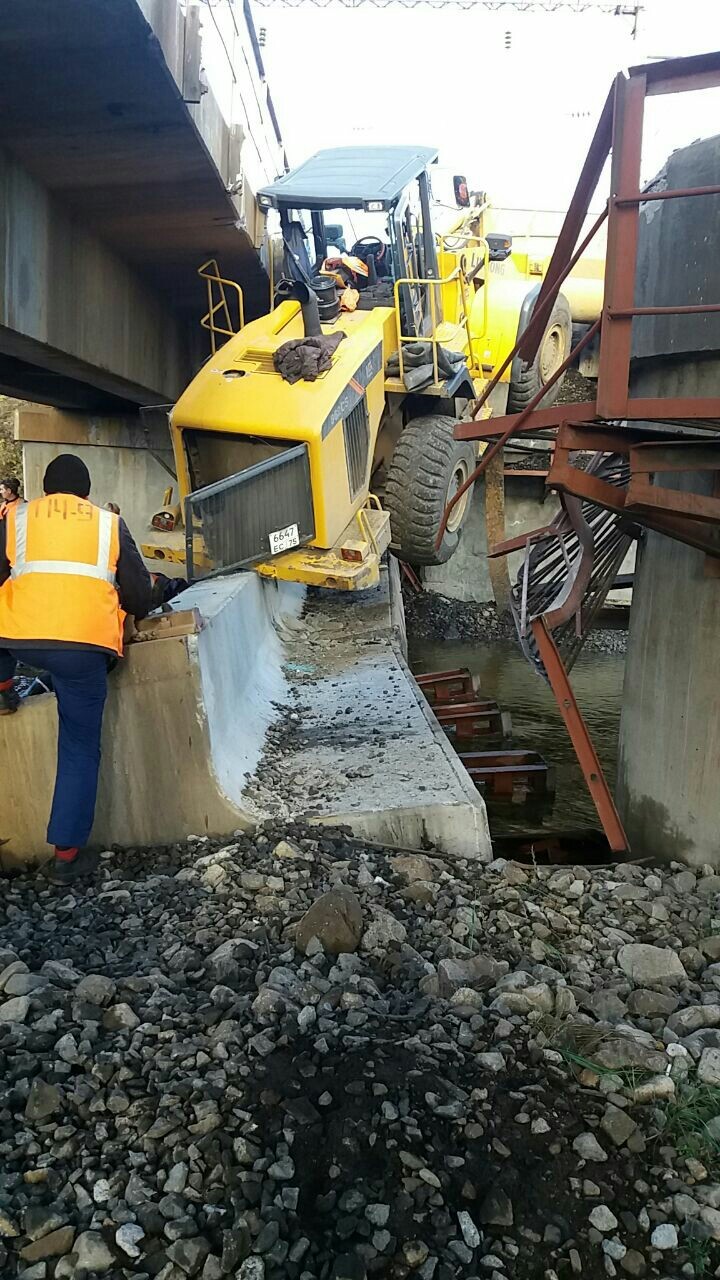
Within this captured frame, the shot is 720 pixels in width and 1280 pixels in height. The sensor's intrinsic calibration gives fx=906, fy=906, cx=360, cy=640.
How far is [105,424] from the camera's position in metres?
12.1

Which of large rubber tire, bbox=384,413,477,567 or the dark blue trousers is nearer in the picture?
the dark blue trousers

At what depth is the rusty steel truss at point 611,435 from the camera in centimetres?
351

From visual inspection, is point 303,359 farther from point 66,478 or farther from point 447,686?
point 66,478

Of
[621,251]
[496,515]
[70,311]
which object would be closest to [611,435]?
[621,251]

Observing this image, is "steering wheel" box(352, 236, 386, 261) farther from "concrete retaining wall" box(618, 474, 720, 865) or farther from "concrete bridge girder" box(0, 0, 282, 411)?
"concrete retaining wall" box(618, 474, 720, 865)

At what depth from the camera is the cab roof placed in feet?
26.0

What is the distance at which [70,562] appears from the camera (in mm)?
3811

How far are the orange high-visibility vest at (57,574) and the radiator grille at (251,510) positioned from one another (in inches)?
135

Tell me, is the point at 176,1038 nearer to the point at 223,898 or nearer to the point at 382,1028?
the point at 382,1028

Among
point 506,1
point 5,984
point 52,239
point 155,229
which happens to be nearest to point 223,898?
point 5,984

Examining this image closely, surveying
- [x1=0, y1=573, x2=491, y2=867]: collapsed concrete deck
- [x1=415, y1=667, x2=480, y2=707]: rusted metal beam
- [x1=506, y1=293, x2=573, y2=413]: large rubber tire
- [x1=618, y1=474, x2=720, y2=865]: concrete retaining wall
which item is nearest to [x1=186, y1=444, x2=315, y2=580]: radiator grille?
[x1=0, y1=573, x2=491, y2=867]: collapsed concrete deck

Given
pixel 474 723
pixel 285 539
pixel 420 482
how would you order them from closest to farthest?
pixel 285 539
pixel 474 723
pixel 420 482

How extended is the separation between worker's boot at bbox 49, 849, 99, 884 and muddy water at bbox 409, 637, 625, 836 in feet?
9.89

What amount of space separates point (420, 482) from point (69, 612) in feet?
18.5
